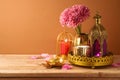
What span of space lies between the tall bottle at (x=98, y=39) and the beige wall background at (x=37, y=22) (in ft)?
Answer: 1.27

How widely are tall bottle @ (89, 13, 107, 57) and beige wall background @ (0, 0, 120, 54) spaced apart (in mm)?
388

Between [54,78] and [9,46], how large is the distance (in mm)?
637

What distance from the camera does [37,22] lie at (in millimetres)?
1812

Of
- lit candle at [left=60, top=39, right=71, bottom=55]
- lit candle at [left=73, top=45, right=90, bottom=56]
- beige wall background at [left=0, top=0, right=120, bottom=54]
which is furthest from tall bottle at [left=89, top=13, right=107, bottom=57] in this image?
beige wall background at [left=0, top=0, right=120, bottom=54]

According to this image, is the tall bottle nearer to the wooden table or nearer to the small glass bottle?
the wooden table

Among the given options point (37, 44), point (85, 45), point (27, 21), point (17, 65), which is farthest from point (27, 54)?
point (85, 45)

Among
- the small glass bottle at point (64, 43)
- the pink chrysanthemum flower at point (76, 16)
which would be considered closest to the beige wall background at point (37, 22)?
the small glass bottle at point (64, 43)

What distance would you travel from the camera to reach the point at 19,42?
182cm

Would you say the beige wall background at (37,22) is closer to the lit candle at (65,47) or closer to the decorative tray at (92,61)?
the lit candle at (65,47)

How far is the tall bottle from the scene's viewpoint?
4.74 ft

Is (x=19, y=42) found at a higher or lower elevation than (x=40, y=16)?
lower

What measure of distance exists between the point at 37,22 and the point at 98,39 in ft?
1.85

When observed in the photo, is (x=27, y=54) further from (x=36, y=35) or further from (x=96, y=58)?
(x=96, y=58)

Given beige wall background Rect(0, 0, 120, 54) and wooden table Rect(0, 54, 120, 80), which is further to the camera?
beige wall background Rect(0, 0, 120, 54)
